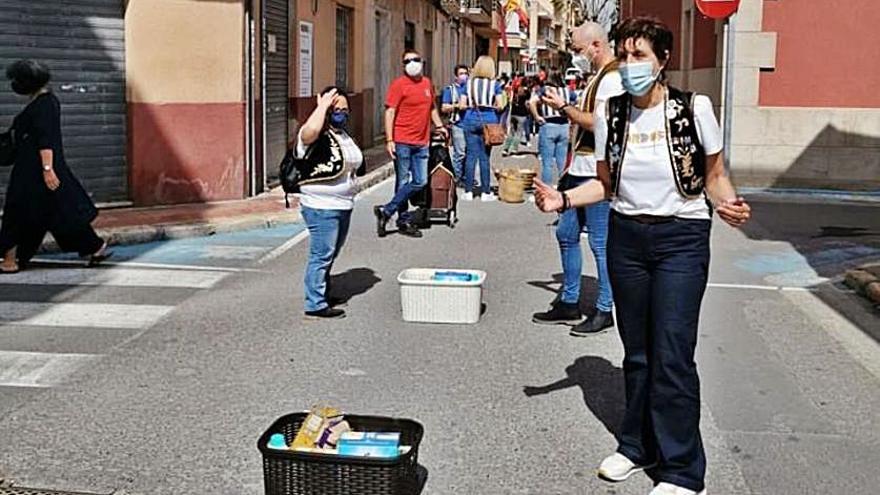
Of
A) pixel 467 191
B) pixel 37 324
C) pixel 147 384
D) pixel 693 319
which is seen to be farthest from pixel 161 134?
pixel 693 319

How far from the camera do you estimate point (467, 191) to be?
50.2ft

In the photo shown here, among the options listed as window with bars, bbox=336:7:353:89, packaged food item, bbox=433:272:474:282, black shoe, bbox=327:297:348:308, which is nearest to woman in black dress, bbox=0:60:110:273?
black shoe, bbox=327:297:348:308

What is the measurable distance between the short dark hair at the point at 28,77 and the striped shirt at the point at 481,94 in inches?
245

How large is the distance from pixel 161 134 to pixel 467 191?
4.22m

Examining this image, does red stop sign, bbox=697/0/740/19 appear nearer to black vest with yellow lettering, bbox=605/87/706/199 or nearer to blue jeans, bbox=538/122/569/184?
blue jeans, bbox=538/122/569/184

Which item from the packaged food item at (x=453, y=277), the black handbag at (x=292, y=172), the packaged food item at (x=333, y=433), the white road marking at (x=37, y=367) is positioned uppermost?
the black handbag at (x=292, y=172)

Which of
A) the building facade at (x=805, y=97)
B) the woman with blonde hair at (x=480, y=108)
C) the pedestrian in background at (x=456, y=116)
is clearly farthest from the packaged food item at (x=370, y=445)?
the building facade at (x=805, y=97)

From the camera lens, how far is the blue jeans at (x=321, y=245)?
7.72 metres

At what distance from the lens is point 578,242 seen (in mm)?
7652

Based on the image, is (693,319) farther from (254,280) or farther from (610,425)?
(254,280)

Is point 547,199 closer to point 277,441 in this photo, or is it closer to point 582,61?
point 277,441

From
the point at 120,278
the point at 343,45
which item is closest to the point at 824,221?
the point at 120,278

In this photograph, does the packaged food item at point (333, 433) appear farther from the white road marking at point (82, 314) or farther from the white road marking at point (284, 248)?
the white road marking at point (284, 248)

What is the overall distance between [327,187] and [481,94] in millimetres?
7001
